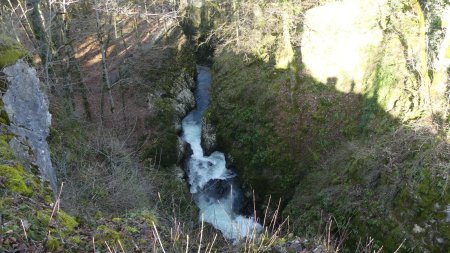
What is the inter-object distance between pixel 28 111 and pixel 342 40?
13.3 meters

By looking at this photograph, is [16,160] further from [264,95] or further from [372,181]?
[264,95]

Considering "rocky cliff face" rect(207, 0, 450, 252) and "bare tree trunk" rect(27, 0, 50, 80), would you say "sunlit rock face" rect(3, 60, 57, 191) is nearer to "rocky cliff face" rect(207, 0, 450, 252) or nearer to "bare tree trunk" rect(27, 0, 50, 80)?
"bare tree trunk" rect(27, 0, 50, 80)

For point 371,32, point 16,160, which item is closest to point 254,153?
point 371,32

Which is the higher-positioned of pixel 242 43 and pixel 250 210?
pixel 242 43

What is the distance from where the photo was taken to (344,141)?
1328cm

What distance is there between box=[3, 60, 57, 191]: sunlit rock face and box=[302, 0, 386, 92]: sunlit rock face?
11604mm

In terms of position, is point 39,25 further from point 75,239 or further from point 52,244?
point 52,244

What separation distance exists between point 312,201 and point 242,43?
10946 mm

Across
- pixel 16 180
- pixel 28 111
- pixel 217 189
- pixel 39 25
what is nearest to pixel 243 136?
pixel 217 189

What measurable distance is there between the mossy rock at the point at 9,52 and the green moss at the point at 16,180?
9.17 ft

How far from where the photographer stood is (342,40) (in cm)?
1576

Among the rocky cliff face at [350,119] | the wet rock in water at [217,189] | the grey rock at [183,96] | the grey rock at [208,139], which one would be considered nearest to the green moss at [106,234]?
the rocky cliff face at [350,119]

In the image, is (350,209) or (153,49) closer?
(350,209)

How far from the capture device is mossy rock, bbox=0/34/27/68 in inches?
269
